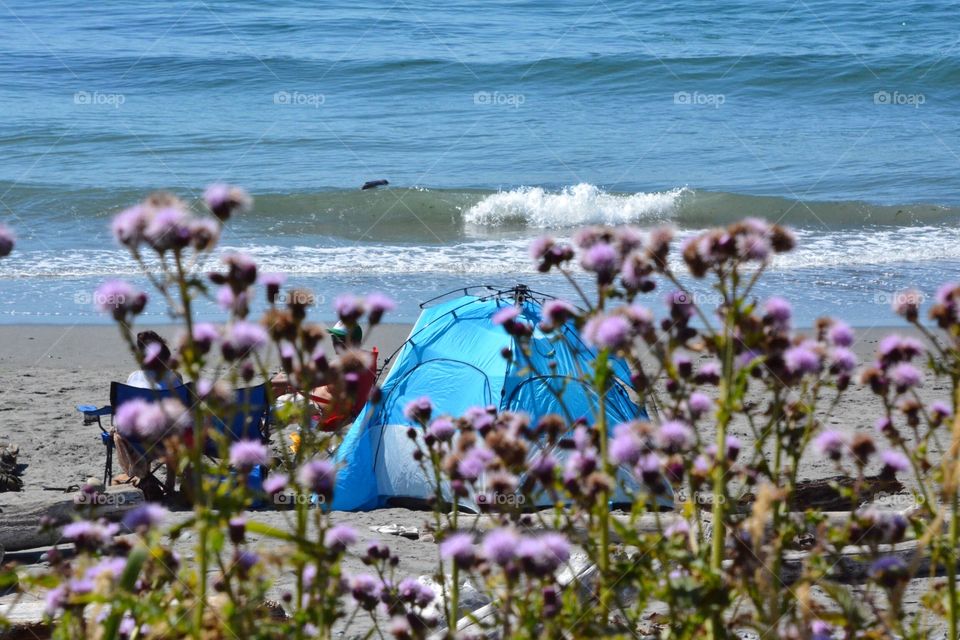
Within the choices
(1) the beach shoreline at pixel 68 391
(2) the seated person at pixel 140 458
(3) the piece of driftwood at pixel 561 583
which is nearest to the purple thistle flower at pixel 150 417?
(3) the piece of driftwood at pixel 561 583

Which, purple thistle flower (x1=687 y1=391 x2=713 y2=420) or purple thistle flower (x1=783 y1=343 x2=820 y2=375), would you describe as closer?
purple thistle flower (x1=783 y1=343 x2=820 y2=375)

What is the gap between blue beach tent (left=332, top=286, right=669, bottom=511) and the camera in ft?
21.8

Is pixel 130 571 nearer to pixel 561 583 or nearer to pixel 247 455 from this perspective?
pixel 247 455

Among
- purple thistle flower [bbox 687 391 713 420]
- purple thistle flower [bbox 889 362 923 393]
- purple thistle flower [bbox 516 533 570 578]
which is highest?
purple thistle flower [bbox 889 362 923 393]

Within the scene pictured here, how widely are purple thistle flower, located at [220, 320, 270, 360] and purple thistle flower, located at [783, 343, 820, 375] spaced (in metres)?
1.04

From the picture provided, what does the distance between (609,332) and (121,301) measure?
961 millimetres

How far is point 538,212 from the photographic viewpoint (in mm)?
18500

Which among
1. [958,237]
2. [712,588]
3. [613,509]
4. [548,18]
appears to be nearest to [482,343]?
[613,509]

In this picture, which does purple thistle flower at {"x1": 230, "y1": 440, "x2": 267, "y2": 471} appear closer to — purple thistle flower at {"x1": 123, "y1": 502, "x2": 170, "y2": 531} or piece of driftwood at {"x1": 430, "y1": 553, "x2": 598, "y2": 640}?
purple thistle flower at {"x1": 123, "y1": 502, "x2": 170, "y2": 531}

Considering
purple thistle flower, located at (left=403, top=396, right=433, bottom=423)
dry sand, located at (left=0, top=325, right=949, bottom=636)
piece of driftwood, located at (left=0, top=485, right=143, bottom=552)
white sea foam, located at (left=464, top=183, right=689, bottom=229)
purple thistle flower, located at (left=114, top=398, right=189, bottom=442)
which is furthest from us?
white sea foam, located at (left=464, top=183, right=689, bottom=229)

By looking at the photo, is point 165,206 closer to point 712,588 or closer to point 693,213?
point 712,588

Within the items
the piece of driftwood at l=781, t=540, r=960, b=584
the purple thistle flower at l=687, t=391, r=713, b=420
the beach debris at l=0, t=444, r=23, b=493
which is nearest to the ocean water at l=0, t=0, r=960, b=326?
the beach debris at l=0, t=444, r=23, b=493

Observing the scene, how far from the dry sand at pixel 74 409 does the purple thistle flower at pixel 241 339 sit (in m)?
2.15

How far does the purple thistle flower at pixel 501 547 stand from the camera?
1851 millimetres
